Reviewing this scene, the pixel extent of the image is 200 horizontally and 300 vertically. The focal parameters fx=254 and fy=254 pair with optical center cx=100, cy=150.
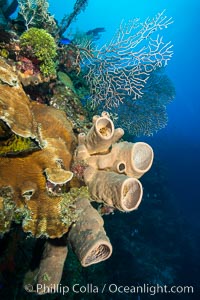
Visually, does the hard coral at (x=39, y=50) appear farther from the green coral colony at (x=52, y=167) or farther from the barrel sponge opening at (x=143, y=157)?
the barrel sponge opening at (x=143, y=157)

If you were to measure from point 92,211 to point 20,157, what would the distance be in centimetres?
93

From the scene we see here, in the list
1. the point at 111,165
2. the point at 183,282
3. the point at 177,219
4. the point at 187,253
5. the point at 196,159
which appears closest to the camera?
the point at 111,165

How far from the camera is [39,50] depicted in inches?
150

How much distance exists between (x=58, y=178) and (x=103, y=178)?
55 centimetres

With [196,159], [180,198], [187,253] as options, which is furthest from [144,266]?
[196,159]

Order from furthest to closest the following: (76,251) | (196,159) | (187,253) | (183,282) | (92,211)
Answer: (196,159) → (187,253) → (183,282) → (92,211) → (76,251)

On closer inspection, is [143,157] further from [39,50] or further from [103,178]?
[39,50]

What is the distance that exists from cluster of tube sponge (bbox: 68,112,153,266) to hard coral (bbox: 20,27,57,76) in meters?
1.26

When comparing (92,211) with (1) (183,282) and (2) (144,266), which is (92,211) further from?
(1) (183,282)

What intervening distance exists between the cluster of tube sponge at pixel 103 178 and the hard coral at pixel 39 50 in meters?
1.26

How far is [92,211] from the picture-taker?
2695 millimetres

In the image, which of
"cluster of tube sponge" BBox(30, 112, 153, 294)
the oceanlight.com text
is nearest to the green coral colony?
"cluster of tube sponge" BBox(30, 112, 153, 294)

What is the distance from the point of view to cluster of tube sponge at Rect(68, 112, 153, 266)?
241 cm

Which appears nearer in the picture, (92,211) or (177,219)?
(92,211)
